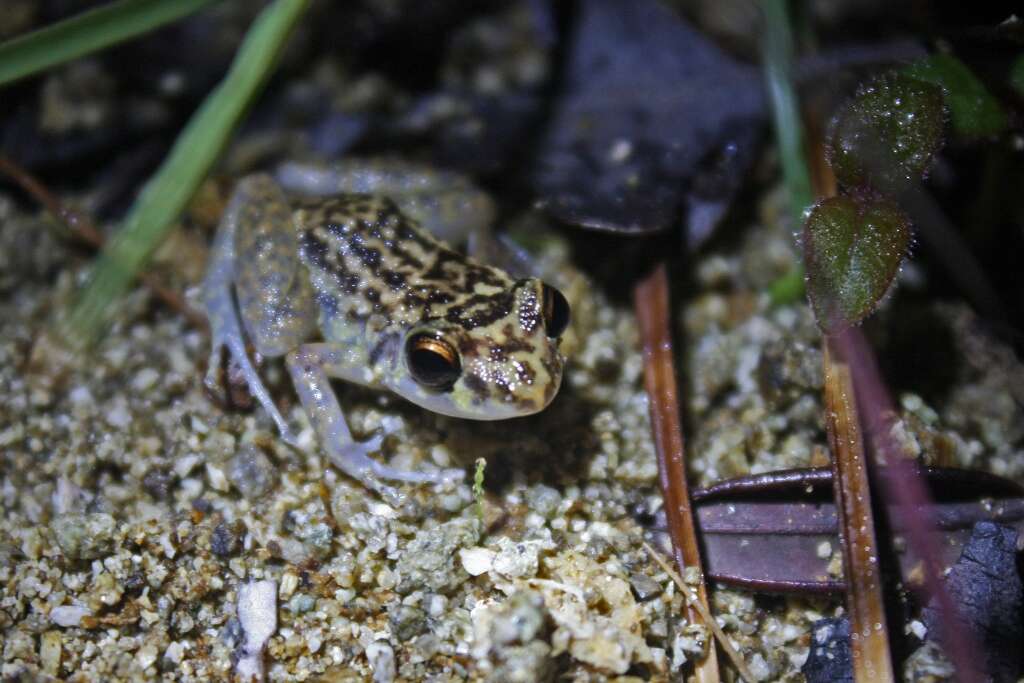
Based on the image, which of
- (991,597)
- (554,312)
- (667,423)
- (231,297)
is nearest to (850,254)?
(667,423)

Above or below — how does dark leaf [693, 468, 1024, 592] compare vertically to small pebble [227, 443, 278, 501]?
above

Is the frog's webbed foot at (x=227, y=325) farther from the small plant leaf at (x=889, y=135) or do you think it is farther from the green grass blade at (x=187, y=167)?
the small plant leaf at (x=889, y=135)

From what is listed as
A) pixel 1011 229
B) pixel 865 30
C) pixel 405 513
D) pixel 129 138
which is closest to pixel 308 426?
pixel 405 513

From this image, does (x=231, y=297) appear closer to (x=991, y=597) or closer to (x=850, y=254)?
(x=850, y=254)

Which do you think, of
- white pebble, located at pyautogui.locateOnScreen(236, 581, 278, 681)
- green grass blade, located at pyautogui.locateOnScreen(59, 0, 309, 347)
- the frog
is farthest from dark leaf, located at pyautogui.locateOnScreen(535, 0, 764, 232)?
white pebble, located at pyautogui.locateOnScreen(236, 581, 278, 681)

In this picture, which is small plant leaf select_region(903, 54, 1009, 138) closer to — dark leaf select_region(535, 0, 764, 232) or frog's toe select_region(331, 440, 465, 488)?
dark leaf select_region(535, 0, 764, 232)

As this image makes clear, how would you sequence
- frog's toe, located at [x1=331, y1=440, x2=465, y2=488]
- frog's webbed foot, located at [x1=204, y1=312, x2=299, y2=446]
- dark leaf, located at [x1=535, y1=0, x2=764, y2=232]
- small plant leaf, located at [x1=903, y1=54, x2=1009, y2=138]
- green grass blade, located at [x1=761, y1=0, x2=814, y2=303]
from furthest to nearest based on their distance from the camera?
1. dark leaf, located at [x1=535, y1=0, x2=764, y2=232]
2. green grass blade, located at [x1=761, y1=0, x2=814, y2=303]
3. frog's webbed foot, located at [x1=204, y1=312, x2=299, y2=446]
4. frog's toe, located at [x1=331, y1=440, x2=465, y2=488]
5. small plant leaf, located at [x1=903, y1=54, x2=1009, y2=138]

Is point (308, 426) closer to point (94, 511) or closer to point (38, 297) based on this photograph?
point (94, 511)
